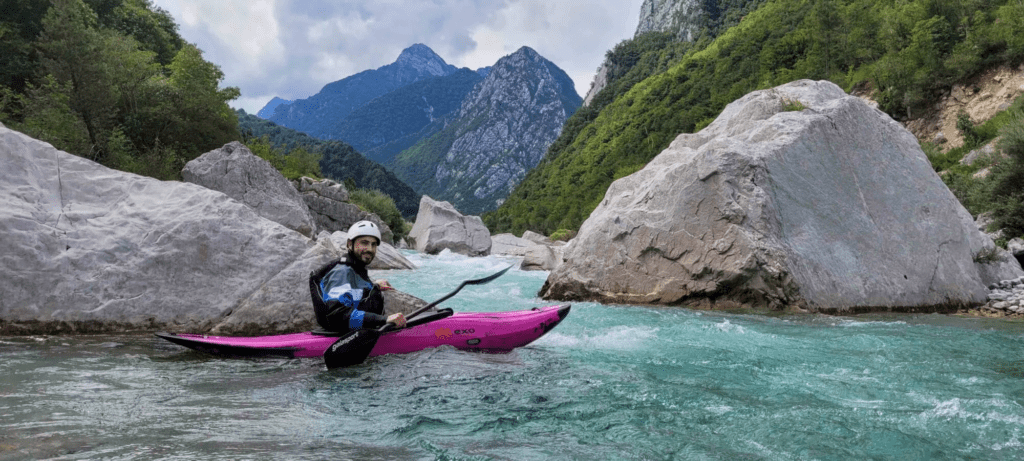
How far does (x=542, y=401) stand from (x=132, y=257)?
538 cm

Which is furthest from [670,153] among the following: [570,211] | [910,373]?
[570,211]

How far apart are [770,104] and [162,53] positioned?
30.8 m

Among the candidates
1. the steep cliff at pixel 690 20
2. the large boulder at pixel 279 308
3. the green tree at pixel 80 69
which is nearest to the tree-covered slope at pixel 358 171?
the steep cliff at pixel 690 20

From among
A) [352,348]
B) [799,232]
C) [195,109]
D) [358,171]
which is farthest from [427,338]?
[358,171]

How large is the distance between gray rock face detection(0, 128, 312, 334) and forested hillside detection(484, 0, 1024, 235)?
99.2 ft

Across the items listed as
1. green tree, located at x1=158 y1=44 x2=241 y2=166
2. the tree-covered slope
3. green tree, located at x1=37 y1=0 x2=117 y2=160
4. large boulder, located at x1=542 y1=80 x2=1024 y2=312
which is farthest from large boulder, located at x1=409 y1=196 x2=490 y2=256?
the tree-covered slope

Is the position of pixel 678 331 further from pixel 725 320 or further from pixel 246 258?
pixel 246 258

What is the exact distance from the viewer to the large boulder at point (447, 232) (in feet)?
105

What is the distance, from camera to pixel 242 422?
11.1ft

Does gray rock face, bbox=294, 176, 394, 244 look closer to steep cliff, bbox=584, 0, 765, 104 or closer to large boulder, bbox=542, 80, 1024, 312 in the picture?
large boulder, bbox=542, 80, 1024, 312

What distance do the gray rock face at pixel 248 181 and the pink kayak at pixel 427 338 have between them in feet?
40.0

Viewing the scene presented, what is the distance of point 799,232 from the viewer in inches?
362

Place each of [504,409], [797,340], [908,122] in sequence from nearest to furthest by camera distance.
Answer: [504,409] < [797,340] < [908,122]

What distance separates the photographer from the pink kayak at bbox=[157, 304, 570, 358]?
209 inches
